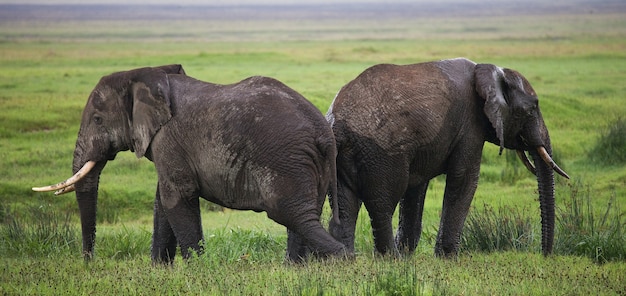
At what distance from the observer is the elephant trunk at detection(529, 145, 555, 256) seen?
9172mm

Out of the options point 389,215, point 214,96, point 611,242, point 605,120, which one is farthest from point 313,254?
point 605,120

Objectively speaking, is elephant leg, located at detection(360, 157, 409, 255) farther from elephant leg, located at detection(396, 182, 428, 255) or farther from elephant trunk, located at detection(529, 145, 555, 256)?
elephant trunk, located at detection(529, 145, 555, 256)

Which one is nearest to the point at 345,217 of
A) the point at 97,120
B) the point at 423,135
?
the point at 423,135

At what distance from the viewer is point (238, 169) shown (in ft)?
26.0

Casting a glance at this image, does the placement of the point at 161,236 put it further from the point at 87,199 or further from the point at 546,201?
the point at 546,201

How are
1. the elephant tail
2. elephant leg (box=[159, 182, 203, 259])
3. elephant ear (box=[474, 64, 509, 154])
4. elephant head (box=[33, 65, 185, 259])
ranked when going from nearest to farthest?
the elephant tail → elephant leg (box=[159, 182, 203, 259]) → elephant head (box=[33, 65, 185, 259]) → elephant ear (box=[474, 64, 509, 154])

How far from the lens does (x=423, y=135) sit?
8.52 metres

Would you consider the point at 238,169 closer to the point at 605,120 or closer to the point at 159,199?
the point at 159,199

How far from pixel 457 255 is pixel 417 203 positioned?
2.55 feet

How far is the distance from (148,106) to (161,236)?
1297 mm

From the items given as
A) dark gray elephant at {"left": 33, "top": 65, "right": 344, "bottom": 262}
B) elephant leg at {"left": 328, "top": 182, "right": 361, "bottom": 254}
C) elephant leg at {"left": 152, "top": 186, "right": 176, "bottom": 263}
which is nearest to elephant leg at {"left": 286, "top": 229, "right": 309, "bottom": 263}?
dark gray elephant at {"left": 33, "top": 65, "right": 344, "bottom": 262}

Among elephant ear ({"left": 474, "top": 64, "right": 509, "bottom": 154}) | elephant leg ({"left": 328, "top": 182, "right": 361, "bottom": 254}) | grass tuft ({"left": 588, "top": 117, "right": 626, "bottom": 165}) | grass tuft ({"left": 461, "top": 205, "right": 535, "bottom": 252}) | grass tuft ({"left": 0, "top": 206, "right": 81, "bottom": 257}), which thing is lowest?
grass tuft ({"left": 588, "top": 117, "right": 626, "bottom": 165})

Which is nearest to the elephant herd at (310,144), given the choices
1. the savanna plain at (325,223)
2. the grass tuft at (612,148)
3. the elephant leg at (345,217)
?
the elephant leg at (345,217)

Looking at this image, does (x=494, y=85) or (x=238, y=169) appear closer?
(x=238, y=169)
